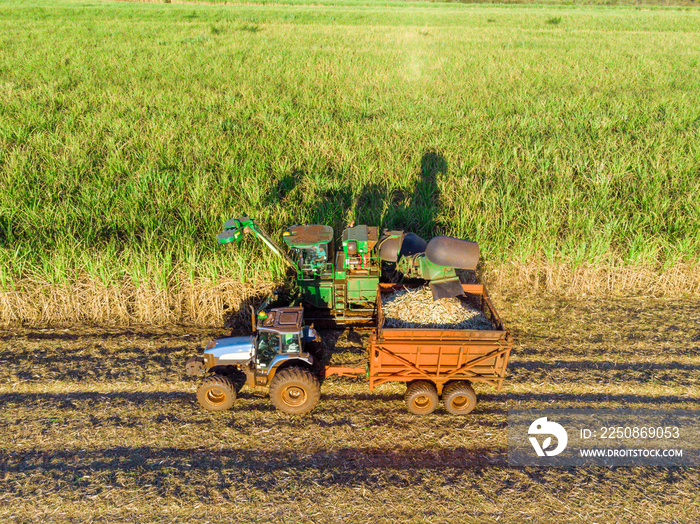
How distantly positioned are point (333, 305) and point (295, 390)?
4.82 feet

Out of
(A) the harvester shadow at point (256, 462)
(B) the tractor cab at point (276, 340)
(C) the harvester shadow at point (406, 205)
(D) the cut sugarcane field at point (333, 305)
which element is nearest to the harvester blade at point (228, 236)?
(D) the cut sugarcane field at point (333, 305)

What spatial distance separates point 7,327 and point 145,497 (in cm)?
404

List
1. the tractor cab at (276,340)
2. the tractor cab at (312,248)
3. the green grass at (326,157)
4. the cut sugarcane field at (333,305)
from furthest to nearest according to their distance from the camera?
1. the green grass at (326,157)
2. the tractor cab at (312,248)
3. the tractor cab at (276,340)
4. the cut sugarcane field at (333,305)

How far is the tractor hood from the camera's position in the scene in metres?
4.72

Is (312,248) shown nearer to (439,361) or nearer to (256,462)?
(439,361)

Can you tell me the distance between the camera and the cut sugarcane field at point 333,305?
3.82m

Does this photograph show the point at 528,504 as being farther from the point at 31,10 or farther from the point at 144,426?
the point at 31,10

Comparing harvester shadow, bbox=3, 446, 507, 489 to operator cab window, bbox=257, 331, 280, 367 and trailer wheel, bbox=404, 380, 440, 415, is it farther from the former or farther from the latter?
operator cab window, bbox=257, 331, 280, 367

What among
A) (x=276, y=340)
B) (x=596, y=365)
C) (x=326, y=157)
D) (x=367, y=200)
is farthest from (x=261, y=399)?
(x=326, y=157)

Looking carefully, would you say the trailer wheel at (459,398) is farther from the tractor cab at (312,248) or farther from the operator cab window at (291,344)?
the tractor cab at (312,248)

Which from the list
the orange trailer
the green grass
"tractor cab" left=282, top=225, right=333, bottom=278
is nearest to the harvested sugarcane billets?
the orange trailer

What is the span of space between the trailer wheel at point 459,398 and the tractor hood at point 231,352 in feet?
7.30

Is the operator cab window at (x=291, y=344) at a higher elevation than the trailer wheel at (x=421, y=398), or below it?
higher

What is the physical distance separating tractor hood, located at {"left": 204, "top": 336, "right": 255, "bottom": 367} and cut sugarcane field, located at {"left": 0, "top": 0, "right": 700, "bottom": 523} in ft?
0.08
